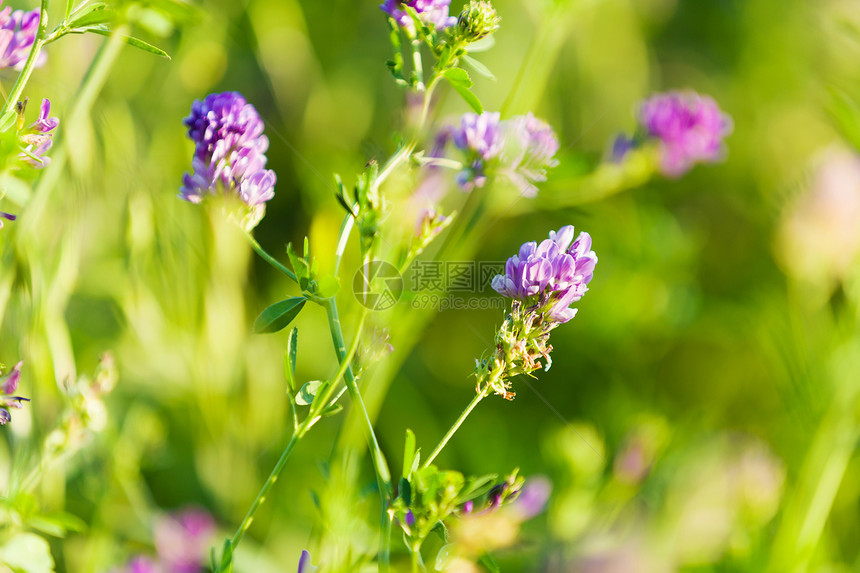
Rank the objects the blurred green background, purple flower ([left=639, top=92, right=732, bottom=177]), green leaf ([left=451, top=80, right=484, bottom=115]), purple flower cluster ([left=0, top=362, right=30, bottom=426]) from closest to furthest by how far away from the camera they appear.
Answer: purple flower cluster ([left=0, top=362, right=30, bottom=426]) < green leaf ([left=451, top=80, right=484, bottom=115]) < the blurred green background < purple flower ([left=639, top=92, right=732, bottom=177])

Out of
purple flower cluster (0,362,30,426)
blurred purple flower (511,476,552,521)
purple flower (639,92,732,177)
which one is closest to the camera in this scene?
purple flower cluster (0,362,30,426)

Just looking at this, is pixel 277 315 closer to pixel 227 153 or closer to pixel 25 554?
pixel 227 153

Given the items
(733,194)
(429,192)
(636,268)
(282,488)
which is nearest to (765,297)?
(636,268)

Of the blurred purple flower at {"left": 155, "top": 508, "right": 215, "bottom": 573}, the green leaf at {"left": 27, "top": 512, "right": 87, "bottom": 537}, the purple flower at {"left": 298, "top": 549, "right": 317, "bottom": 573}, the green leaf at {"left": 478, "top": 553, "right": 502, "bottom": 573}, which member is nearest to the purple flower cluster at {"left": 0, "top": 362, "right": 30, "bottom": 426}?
the green leaf at {"left": 27, "top": 512, "right": 87, "bottom": 537}

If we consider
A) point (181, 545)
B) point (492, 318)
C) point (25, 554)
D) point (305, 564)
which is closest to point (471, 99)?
point (305, 564)

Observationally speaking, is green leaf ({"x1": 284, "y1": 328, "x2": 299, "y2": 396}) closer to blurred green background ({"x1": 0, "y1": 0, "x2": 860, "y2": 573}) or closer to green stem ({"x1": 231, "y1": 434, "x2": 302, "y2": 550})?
green stem ({"x1": 231, "y1": 434, "x2": 302, "y2": 550})

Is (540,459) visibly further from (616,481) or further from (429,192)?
(429,192)
